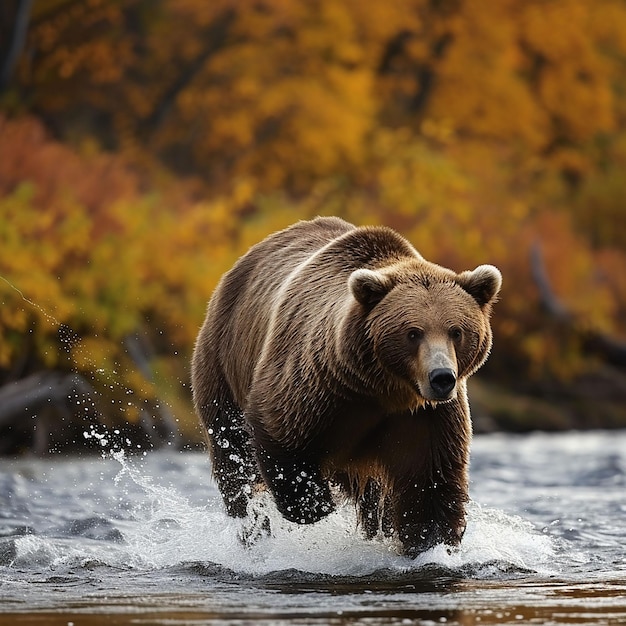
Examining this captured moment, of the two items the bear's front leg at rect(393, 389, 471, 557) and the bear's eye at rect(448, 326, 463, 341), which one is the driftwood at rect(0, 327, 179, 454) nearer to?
the bear's front leg at rect(393, 389, 471, 557)

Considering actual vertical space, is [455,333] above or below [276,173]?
below

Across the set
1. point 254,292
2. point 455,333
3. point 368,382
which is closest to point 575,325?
point 254,292

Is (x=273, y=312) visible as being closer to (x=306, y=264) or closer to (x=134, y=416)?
(x=306, y=264)

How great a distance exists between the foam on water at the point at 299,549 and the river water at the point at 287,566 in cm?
1

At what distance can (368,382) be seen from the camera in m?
6.50

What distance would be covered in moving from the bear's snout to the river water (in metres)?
0.84

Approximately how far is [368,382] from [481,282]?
0.67 metres

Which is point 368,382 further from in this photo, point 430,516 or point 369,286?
point 430,516

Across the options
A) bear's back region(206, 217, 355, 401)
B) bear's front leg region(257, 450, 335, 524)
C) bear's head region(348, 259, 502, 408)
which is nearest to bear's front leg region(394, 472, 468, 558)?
bear's front leg region(257, 450, 335, 524)

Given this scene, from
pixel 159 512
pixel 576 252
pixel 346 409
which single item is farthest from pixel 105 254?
pixel 576 252

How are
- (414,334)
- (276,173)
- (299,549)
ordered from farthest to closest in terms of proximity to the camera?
(276,173), (299,549), (414,334)

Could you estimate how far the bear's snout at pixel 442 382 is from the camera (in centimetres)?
604

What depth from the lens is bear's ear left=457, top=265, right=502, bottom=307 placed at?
6.53 metres

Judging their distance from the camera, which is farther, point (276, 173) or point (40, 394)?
point (276, 173)
